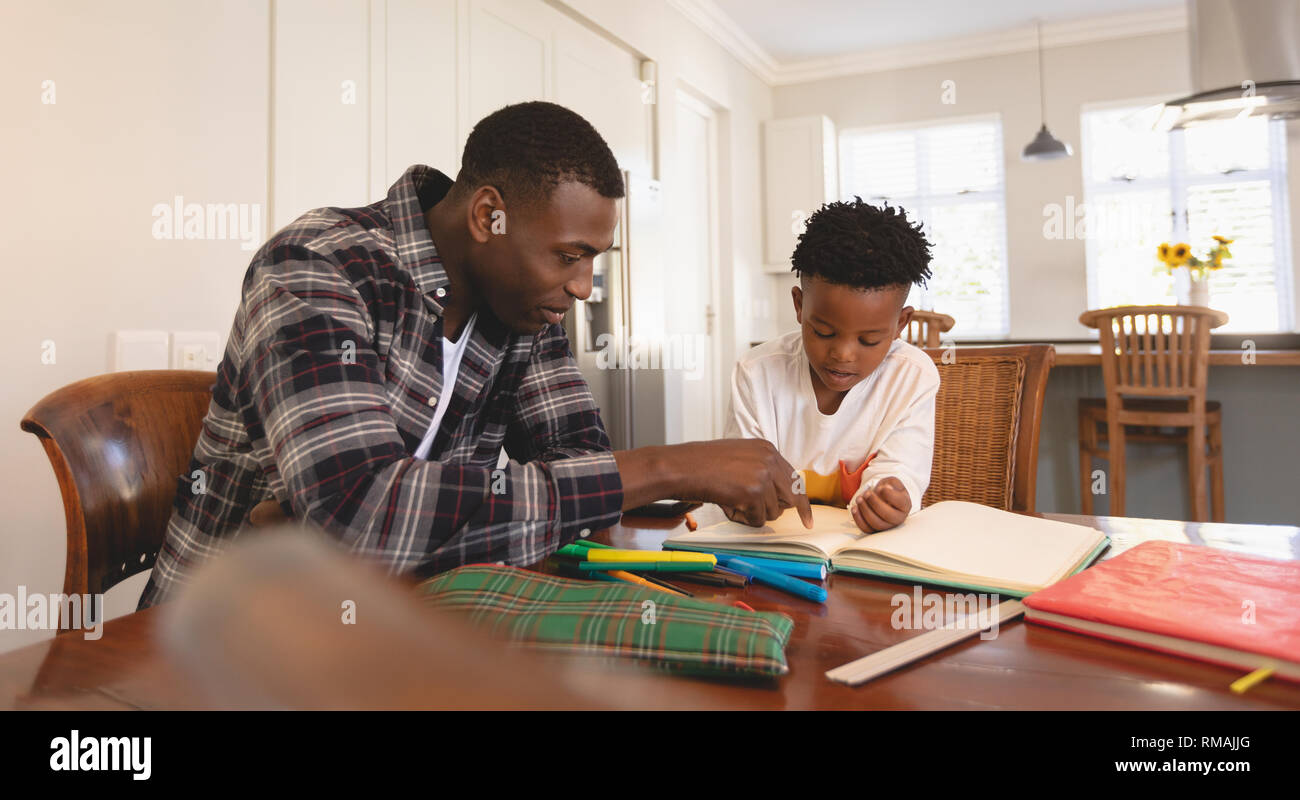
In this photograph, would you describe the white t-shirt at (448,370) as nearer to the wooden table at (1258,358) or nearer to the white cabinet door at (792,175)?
the wooden table at (1258,358)

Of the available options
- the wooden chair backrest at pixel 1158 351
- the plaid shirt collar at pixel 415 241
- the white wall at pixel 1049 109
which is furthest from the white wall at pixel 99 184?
the white wall at pixel 1049 109

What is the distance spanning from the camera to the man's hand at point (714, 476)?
0.79 meters

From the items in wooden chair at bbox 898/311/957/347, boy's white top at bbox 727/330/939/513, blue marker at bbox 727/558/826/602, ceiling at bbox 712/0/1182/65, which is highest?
ceiling at bbox 712/0/1182/65

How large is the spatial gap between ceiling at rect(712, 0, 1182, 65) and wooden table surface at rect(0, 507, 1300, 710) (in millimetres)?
4675

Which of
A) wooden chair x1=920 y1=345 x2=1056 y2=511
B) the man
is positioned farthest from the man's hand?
wooden chair x1=920 y1=345 x2=1056 y2=511

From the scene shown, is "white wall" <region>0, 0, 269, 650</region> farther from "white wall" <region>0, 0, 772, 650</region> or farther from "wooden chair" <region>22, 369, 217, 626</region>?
"wooden chair" <region>22, 369, 217, 626</region>

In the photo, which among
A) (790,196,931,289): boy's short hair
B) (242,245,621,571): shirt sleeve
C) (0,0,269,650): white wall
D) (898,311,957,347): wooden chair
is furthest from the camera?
(898,311,957,347): wooden chair

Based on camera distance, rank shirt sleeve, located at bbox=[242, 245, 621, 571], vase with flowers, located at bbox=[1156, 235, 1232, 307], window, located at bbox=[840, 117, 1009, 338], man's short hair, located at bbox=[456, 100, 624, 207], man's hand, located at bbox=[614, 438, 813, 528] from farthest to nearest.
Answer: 1. window, located at bbox=[840, 117, 1009, 338]
2. vase with flowers, located at bbox=[1156, 235, 1232, 307]
3. man's short hair, located at bbox=[456, 100, 624, 207]
4. man's hand, located at bbox=[614, 438, 813, 528]
5. shirt sleeve, located at bbox=[242, 245, 621, 571]

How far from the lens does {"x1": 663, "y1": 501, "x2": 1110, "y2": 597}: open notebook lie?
0.73 meters

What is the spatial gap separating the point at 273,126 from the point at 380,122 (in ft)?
1.32

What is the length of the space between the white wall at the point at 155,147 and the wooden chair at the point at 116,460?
0.80 metres
